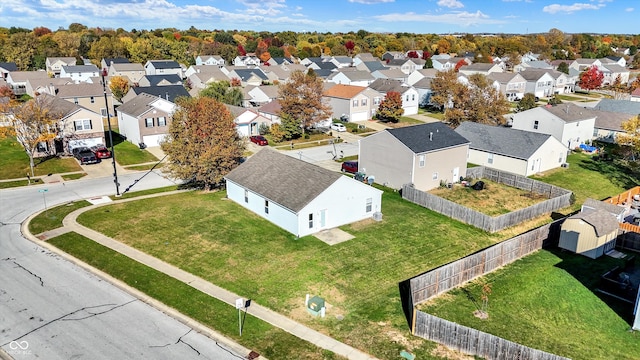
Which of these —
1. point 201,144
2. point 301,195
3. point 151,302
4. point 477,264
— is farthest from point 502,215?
point 201,144

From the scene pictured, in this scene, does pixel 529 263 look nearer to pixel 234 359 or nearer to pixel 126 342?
pixel 234 359

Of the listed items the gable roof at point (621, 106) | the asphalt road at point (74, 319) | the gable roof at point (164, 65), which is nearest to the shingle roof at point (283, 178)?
the asphalt road at point (74, 319)

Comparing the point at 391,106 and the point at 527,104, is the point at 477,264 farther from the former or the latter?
the point at 527,104

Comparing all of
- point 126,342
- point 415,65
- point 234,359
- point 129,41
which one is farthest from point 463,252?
point 129,41

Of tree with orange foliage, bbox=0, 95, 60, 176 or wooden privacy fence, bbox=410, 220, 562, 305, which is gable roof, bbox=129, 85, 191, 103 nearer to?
tree with orange foliage, bbox=0, 95, 60, 176

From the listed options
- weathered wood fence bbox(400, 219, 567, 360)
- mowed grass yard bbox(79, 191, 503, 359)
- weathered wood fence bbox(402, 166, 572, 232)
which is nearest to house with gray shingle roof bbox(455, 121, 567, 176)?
weathered wood fence bbox(402, 166, 572, 232)

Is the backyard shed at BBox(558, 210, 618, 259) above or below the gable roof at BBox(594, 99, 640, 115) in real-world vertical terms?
below
